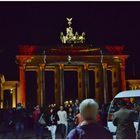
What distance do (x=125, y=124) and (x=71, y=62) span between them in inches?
1268

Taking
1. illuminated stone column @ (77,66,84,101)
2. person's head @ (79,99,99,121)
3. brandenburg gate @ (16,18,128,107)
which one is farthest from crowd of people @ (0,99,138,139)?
illuminated stone column @ (77,66,84,101)

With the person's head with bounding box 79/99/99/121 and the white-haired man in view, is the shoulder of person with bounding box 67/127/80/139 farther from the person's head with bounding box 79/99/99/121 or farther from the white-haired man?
the person's head with bounding box 79/99/99/121

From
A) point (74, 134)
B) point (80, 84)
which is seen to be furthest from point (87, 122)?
point (80, 84)

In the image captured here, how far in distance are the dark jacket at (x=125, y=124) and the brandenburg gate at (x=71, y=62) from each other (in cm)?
3001

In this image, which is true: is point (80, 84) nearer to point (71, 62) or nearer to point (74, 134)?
point (71, 62)

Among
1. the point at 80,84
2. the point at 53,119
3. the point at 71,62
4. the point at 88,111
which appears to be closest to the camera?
the point at 88,111

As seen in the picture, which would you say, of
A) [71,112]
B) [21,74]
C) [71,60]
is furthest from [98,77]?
[71,112]

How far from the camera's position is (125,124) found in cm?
923

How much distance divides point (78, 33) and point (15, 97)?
29.3 ft

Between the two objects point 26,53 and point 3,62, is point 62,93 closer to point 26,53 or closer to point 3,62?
point 26,53

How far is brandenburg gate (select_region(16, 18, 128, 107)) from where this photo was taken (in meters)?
39.8

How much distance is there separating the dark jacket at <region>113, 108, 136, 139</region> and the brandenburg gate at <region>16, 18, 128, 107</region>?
30.0 metres

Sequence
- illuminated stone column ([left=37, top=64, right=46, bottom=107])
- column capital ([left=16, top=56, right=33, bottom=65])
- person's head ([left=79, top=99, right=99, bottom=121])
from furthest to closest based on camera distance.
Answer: illuminated stone column ([left=37, top=64, right=46, bottom=107])
column capital ([left=16, top=56, right=33, bottom=65])
person's head ([left=79, top=99, right=99, bottom=121])

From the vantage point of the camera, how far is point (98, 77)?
4300 cm
